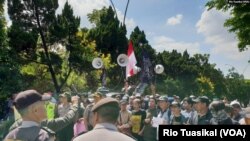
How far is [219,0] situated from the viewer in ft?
73.1

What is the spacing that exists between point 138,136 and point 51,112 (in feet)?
7.04

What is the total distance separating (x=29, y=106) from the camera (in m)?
3.99

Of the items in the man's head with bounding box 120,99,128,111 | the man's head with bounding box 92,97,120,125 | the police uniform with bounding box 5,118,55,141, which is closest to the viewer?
the man's head with bounding box 92,97,120,125

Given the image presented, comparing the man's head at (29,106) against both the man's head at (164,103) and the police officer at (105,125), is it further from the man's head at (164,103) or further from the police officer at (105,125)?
the man's head at (164,103)

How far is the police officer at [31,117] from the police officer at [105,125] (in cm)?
67

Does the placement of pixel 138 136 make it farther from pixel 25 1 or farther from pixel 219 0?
pixel 25 1

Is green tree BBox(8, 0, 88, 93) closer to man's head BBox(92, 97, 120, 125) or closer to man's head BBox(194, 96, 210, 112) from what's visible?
man's head BBox(194, 96, 210, 112)

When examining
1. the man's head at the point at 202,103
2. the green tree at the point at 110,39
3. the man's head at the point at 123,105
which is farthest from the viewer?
the green tree at the point at 110,39

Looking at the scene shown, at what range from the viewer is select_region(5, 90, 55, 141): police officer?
12.6 feet

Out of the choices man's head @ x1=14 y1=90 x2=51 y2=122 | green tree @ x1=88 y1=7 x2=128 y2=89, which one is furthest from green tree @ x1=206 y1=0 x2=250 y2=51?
green tree @ x1=88 y1=7 x2=128 y2=89

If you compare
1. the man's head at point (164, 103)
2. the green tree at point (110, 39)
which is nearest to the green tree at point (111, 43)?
the green tree at point (110, 39)

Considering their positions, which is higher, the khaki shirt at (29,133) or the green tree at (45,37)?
the green tree at (45,37)

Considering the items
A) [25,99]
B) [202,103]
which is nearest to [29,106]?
[25,99]

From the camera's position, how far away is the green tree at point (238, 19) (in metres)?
21.5
